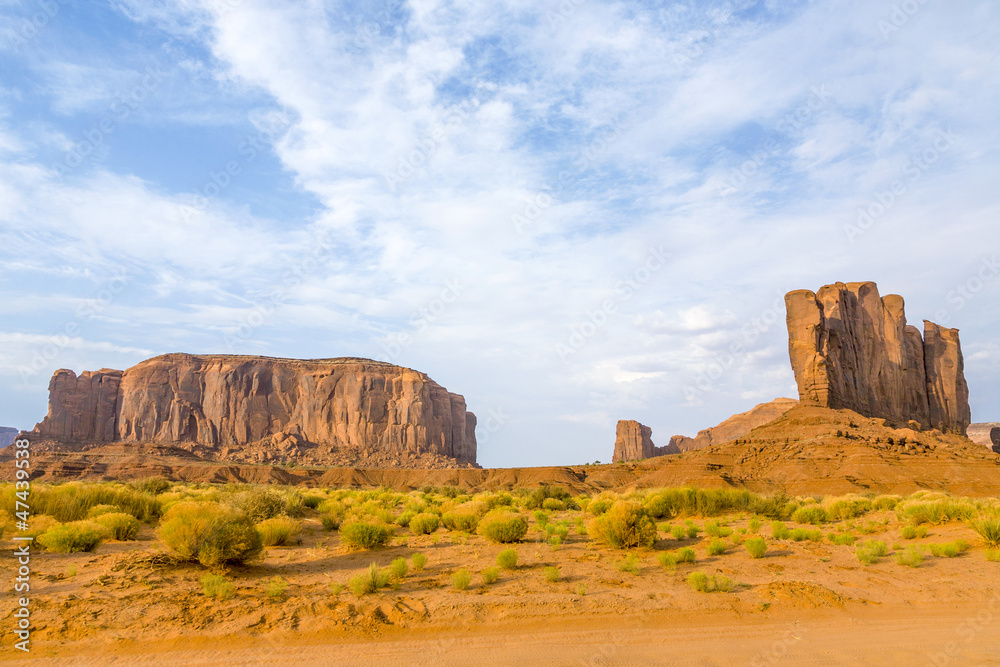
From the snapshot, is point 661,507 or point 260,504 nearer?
point 260,504

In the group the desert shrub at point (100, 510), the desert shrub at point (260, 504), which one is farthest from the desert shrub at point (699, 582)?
the desert shrub at point (100, 510)

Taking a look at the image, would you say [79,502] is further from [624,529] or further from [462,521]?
[624,529]

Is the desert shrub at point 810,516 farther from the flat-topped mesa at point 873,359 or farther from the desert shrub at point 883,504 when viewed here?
the flat-topped mesa at point 873,359

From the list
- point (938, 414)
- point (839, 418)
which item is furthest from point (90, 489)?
point (938, 414)

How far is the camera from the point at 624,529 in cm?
1327

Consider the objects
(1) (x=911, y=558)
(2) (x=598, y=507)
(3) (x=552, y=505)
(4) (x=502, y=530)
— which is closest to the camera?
(1) (x=911, y=558)

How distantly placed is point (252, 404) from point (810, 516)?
10196 cm

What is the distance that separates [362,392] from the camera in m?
108

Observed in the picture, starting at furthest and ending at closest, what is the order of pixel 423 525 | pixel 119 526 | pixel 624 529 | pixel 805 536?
pixel 423 525 → pixel 805 536 → pixel 119 526 → pixel 624 529

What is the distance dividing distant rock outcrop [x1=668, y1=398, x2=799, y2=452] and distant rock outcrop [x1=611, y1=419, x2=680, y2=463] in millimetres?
8020

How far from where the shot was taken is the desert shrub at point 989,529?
42.3ft

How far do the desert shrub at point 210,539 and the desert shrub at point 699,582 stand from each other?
7.87m

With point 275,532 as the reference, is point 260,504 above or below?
above

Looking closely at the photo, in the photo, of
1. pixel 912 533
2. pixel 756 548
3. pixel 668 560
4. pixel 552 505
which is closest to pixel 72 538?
pixel 668 560
